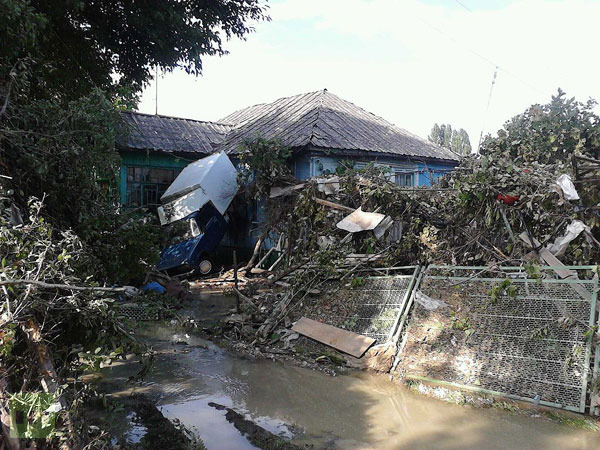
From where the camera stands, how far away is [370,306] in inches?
282

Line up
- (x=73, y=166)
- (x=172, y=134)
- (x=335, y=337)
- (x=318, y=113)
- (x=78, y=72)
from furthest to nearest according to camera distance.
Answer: (x=172, y=134)
(x=318, y=113)
(x=78, y=72)
(x=335, y=337)
(x=73, y=166)

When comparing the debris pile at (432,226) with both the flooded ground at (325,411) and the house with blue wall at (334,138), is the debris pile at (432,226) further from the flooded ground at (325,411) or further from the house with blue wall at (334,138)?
the house with blue wall at (334,138)

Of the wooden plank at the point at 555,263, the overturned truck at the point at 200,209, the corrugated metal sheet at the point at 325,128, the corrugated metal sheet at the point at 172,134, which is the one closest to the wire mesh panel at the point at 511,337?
the wooden plank at the point at 555,263

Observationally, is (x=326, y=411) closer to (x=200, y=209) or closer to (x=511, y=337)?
(x=511, y=337)

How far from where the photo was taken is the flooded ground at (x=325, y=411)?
4.36 meters

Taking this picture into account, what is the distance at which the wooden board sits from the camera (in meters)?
6.51

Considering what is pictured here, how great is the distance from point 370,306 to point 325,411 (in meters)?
2.41

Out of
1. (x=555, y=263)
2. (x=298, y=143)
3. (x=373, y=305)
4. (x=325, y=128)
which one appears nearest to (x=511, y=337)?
(x=555, y=263)

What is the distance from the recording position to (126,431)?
4.45 meters

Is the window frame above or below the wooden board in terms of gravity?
above

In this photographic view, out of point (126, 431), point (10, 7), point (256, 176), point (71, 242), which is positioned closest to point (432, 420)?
point (126, 431)

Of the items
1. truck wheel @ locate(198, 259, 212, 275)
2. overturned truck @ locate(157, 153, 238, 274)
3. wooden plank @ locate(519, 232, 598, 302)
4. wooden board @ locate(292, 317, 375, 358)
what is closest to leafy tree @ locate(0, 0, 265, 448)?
overturned truck @ locate(157, 153, 238, 274)

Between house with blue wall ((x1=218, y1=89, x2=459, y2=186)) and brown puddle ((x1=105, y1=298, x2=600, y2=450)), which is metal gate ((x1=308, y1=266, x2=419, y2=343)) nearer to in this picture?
brown puddle ((x1=105, y1=298, x2=600, y2=450))

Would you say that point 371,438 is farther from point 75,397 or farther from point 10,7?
point 10,7
